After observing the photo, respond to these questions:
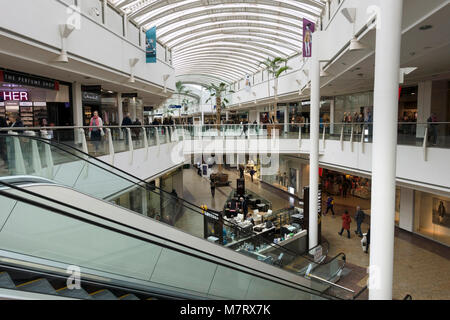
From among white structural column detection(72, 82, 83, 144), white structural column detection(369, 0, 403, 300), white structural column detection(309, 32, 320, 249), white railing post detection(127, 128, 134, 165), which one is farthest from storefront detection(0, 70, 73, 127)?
white structural column detection(369, 0, 403, 300)

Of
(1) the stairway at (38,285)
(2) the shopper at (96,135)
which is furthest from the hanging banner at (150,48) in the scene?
(1) the stairway at (38,285)

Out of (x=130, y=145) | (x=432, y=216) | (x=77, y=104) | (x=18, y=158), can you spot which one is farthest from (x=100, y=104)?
(x=432, y=216)

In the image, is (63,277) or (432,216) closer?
(63,277)

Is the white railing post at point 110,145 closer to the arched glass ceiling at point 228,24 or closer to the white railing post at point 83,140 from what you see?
the white railing post at point 83,140

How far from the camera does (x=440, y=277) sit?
37.0ft

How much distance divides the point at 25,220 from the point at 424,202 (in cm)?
1770

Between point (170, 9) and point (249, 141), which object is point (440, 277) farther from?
point (170, 9)

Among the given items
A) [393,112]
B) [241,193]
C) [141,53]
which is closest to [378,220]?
[393,112]

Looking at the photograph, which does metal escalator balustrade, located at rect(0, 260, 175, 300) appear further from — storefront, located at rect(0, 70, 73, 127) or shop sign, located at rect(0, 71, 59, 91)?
storefront, located at rect(0, 70, 73, 127)

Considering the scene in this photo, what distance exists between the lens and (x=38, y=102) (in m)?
14.9

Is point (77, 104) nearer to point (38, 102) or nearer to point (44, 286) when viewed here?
point (38, 102)

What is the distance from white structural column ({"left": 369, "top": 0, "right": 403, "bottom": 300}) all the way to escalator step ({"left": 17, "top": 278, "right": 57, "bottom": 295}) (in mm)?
5810

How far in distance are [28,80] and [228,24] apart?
18580 mm

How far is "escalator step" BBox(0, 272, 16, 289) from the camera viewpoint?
280 centimetres
